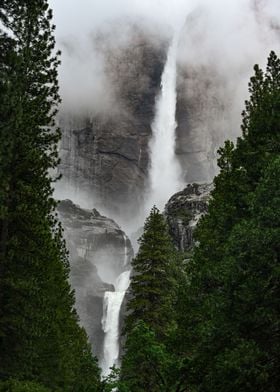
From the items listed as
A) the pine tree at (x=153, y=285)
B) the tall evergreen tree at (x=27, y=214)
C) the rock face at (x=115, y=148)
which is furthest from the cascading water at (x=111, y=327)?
the rock face at (x=115, y=148)

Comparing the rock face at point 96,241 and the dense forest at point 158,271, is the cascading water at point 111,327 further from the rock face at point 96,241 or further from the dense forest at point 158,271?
the dense forest at point 158,271

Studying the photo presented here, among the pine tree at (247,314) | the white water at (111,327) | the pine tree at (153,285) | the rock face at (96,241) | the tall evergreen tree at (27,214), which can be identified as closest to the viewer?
the pine tree at (247,314)

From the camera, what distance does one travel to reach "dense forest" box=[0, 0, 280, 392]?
11.1m

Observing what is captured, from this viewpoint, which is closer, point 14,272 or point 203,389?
point 203,389

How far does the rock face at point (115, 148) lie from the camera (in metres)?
128

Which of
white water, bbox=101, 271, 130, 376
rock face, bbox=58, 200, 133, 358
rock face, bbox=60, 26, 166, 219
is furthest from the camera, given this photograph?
rock face, bbox=60, 26, 166, 219

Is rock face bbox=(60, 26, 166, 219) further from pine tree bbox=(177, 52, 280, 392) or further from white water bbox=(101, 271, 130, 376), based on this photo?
pine tree bbox=(177, 52, 280, 392)

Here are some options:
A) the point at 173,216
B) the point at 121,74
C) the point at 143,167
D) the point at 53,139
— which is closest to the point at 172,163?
the point at 143,167

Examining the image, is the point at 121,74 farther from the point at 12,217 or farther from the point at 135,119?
the point at 12,217

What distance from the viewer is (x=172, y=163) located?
133 meters

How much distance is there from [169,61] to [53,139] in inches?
5279

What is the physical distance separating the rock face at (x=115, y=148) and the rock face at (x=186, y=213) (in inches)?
1687

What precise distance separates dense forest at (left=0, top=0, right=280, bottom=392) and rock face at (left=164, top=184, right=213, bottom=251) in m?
46.5

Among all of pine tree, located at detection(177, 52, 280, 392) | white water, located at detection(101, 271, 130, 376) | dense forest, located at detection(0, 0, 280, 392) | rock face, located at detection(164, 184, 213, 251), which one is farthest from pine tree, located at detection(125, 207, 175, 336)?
rock face, located at detection(164, 184, 213, 251)
